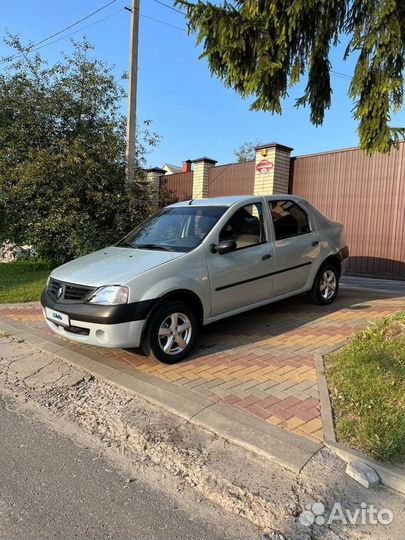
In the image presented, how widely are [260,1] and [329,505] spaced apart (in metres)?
4.90

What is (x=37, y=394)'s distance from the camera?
162 inches

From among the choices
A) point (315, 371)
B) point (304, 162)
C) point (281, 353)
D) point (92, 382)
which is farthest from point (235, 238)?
point (304, 162)

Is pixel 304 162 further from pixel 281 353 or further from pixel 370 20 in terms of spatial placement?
pixel 281 353

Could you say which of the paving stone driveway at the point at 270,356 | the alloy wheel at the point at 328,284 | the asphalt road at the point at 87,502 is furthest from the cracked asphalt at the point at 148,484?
the alloy wheel at the point at 328,284

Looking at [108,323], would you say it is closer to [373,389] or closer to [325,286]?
[373,389]

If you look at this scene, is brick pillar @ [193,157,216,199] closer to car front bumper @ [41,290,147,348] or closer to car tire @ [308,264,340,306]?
car tire @ [308,264,340,306]

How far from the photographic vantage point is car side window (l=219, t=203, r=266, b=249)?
5.22 metres

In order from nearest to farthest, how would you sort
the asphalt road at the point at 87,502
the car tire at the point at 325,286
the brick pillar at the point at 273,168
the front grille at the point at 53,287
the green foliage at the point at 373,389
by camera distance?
the asphalt road at the point at 87,502
the green foliage at the point at 373,389
the front grille at the point at 53,287
the car tire at the point at 325,286
the brick pillar at the point at 273,168

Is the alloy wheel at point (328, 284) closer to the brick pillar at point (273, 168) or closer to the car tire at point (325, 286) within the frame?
the car tire at point (325, 286)

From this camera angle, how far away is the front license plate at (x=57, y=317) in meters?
4.50

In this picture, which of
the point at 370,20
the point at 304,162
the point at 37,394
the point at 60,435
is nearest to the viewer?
the point at 60,435

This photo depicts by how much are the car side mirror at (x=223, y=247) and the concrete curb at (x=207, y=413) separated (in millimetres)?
1564

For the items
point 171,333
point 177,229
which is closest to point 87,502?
point 171,333

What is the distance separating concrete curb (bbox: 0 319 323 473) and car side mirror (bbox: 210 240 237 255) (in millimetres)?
1564
